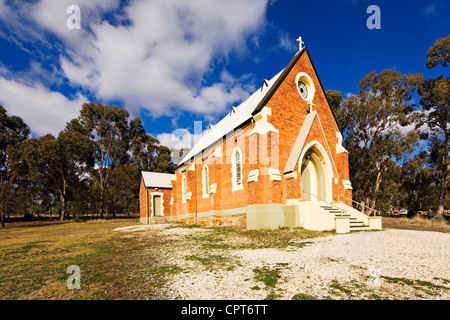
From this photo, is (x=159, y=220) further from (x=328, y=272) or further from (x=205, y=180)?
(x=328, y=272)

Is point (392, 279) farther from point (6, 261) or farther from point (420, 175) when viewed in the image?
point (420, 175)

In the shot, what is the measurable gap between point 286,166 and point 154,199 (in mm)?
22544

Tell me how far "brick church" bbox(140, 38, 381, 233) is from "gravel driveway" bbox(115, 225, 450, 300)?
4.61 m

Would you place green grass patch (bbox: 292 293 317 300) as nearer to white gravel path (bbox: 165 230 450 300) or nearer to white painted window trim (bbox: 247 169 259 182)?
white gravel path (bbox: 165 230 450 300)

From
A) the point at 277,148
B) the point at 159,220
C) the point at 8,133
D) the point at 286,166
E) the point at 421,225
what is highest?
the point at 8,133

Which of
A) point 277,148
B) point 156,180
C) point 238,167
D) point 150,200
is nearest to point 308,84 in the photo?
point 277,148

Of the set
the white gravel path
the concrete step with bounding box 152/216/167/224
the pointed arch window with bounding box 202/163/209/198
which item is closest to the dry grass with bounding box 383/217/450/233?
the white gravel path

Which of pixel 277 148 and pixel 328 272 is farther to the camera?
pixel 277 148

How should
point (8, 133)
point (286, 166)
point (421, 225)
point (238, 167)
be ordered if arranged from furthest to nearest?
point (8, 133), point (238, 167), point (421, 225), point (286, 166)

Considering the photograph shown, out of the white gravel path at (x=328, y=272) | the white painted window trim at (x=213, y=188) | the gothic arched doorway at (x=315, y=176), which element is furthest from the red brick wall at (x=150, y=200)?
the white gravel path at (x=328, y=272)

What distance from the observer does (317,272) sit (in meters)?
4.90

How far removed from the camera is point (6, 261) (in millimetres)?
7344

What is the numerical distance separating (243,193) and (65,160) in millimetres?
34165
